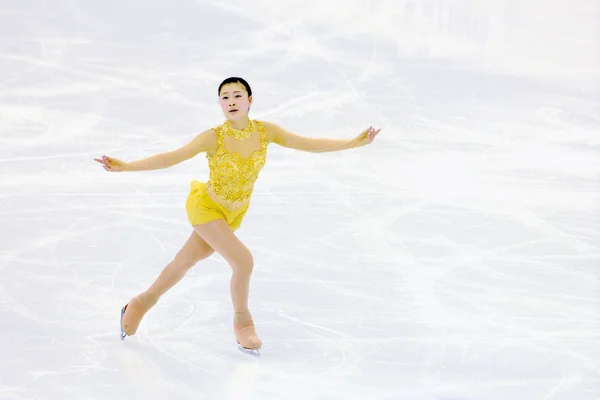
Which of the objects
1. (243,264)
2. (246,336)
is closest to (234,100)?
(243,264)

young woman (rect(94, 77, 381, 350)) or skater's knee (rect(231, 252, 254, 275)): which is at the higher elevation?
young woman (rect(94, 77, 381, 350))

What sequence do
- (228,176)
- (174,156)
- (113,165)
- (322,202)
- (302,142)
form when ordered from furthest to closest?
(322,202) → (302,142) → (228,176) → (174,156) → (113,165)

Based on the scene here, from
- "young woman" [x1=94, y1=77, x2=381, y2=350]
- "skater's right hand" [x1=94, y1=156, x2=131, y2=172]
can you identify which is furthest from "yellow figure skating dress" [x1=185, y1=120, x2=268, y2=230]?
"skater's right hand" [x1=94, y1=156, x2=131, y2=172]

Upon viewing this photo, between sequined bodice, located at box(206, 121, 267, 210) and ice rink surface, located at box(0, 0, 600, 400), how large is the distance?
2.24 ft

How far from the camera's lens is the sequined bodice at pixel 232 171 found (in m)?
4.66

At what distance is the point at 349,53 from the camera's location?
906 centimetres

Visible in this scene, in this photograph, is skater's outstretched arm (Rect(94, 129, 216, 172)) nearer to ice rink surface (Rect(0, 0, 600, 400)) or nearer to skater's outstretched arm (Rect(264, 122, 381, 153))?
skater's outstretched arm (Rect(264, 122, 381, 153))

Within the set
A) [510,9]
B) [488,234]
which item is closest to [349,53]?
[510,9]

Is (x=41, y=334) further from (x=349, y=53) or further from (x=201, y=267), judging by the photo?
(x=349, y=53)

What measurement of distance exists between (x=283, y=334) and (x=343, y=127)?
3.41 m

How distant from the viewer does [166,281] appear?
4910mm

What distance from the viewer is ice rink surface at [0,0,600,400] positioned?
182 inches

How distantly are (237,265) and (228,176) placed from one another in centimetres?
41

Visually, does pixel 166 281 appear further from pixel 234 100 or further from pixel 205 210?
pixel 234 100
